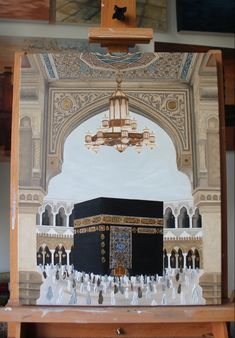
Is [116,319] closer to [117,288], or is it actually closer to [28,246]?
[117,288]

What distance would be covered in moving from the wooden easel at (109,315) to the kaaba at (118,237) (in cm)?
11

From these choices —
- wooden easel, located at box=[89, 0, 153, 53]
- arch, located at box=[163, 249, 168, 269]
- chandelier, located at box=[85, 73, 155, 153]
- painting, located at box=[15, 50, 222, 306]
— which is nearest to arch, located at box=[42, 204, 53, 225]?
painting, located at box=[15, 50, 222, 306]

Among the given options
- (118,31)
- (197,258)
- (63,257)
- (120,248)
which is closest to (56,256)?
(63,257)

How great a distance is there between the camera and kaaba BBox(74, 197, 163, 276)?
4.35ft

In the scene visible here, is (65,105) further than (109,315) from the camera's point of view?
→ Yes

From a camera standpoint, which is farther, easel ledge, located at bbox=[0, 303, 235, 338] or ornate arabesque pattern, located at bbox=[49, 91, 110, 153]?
ornate arabesque pattern, located at bbox=[49, 91, 110, 153]

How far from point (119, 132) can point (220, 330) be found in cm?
62

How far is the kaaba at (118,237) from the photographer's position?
1.33m

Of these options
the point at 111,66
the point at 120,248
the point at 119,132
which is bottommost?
the point at 120,248

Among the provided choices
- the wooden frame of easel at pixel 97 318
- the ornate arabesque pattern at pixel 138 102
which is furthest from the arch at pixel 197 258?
the ornate arabesque pattern at pixel 138 102

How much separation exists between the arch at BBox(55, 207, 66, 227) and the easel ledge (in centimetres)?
23

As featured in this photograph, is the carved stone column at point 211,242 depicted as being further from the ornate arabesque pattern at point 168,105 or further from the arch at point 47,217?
the arch at point 47,217

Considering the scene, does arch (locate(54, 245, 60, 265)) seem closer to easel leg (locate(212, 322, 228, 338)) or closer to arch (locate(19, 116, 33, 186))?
arch (locate(19, 116, 33, 186))

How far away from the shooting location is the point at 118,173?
4.53 ft
